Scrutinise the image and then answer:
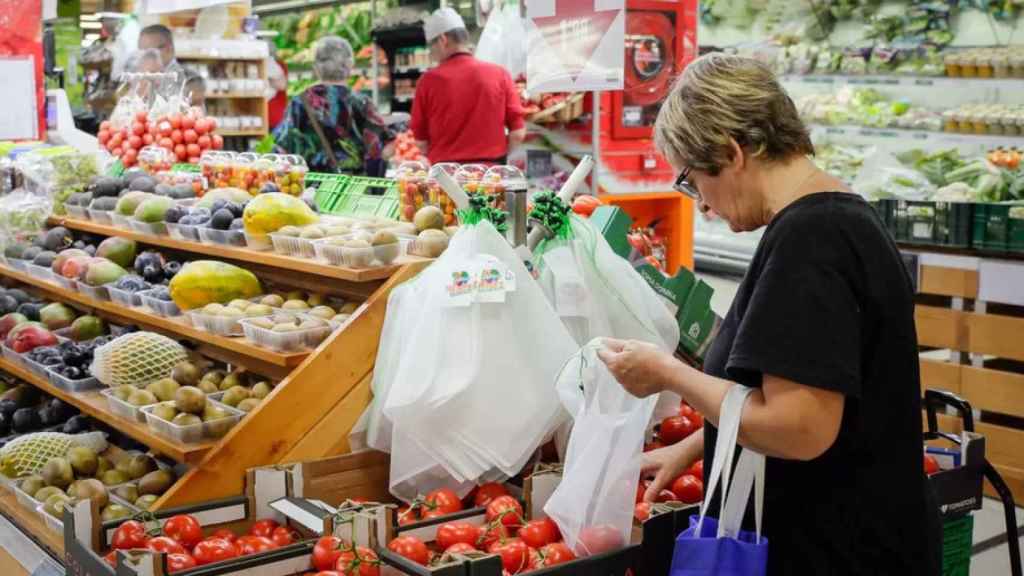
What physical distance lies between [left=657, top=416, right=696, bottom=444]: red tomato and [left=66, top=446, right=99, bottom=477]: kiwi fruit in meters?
1.80

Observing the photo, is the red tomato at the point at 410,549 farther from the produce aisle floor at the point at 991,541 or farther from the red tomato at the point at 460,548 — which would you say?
the produce aisle floor at the point at 991,541

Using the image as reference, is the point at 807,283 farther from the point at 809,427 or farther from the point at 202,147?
the point at 202,147

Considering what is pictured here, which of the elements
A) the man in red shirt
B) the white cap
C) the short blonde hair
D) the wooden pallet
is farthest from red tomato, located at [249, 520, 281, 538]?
the white cap

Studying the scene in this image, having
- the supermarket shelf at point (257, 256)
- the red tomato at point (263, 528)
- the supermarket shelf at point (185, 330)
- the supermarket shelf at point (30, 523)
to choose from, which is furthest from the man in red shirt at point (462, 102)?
the red tomato at point (263, 528)

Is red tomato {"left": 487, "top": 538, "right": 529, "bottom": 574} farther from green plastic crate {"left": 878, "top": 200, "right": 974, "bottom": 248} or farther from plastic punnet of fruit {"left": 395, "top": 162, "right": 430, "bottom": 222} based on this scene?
green plastic crate {"left": 878, "top": 200, "right": 974, "bottom": 248}

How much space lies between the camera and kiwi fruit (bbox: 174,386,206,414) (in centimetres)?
305

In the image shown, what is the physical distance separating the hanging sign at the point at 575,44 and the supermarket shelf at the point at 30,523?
246 centimetres

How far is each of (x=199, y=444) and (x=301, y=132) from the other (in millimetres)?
3844

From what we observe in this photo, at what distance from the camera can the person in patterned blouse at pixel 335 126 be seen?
6.55m

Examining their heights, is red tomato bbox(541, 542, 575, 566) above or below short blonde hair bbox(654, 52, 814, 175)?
below

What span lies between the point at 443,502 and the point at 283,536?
390 mm

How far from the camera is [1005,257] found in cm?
496

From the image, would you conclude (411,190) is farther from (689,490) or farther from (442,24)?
(442,24)

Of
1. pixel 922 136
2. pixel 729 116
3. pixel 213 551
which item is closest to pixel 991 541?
pixel 213 551
